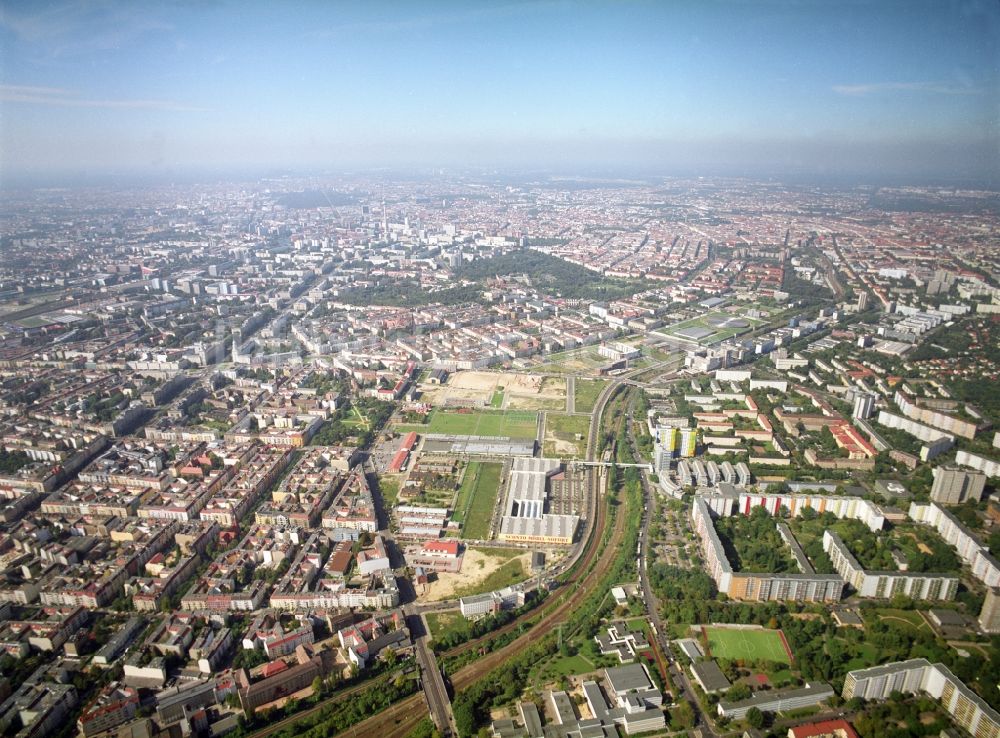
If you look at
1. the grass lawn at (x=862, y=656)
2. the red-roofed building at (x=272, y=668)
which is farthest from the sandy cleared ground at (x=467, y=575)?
the grass lawn at (x=862, y=656)

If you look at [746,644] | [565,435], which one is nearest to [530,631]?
[746,644]

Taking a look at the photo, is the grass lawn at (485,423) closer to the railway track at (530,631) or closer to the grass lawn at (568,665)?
the railway track at (530,631)

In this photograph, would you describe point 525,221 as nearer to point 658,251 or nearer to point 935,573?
point 658,251

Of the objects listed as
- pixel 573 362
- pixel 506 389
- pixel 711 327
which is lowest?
pixel 506 389

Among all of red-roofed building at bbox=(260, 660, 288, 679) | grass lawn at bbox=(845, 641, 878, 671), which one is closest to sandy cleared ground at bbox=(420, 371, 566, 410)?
grass lawn at bbox=(845, 641, 878, 671)

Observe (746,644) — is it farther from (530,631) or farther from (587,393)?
(587,393)

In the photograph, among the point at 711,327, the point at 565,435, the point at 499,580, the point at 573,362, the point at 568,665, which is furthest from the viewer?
the point at 711,327

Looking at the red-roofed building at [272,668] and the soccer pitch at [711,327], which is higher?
the soccer pitch at [711,327]

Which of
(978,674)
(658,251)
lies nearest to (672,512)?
(978,674)
